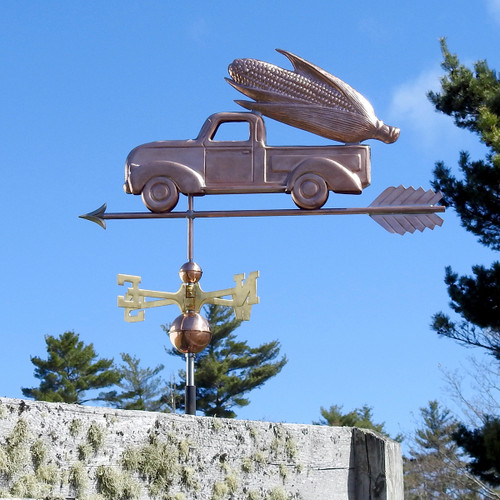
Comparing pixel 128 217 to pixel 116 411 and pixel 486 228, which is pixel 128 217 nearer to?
pixel 116 411

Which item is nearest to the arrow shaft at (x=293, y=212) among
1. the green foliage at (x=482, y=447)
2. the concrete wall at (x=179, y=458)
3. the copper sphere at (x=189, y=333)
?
the copper sphere at (x=189, y=333)

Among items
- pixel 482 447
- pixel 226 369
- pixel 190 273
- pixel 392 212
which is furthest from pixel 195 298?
pixel 226 369

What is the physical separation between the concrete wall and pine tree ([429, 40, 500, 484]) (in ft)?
26.6

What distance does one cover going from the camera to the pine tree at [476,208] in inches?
435

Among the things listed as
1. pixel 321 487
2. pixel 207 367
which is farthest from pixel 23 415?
pixel 207 367

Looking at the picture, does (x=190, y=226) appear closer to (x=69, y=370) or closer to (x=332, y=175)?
(x=332, y=175)

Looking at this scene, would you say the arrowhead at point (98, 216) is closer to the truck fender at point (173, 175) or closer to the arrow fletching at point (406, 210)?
the truck fender at point (173, 175)

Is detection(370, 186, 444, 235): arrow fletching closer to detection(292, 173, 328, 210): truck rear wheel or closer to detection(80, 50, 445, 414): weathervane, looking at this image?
detection(80, 50, 445, 414): weathervane

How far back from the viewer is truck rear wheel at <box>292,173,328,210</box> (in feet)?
13.6

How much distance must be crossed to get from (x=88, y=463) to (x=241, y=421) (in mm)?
556

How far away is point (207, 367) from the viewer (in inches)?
703

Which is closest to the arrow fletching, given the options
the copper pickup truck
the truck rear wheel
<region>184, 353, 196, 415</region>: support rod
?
the copper pickup truck

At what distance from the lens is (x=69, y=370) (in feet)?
59.2

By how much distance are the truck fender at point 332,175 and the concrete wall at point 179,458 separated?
143 centimetres
